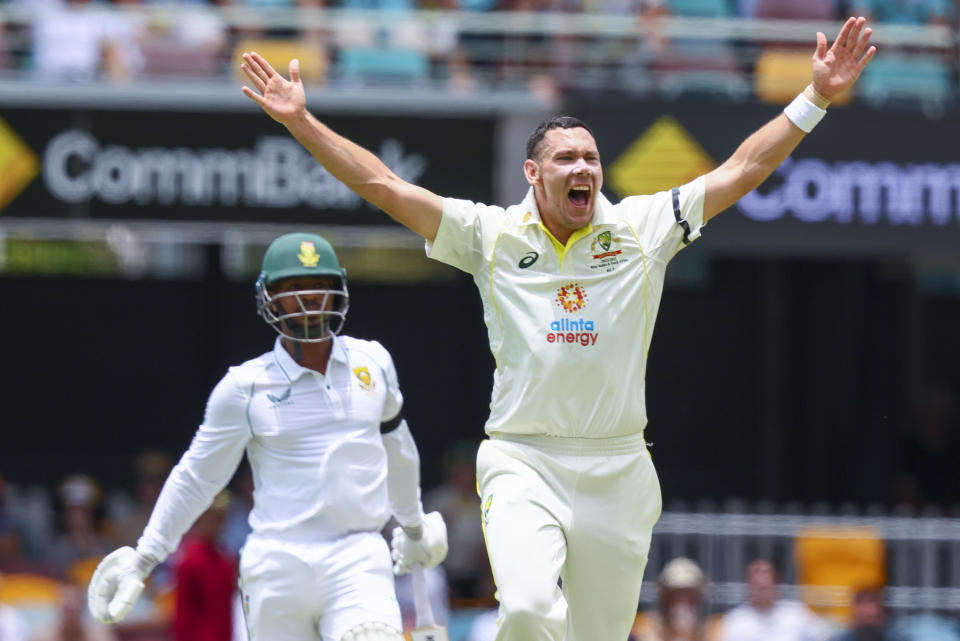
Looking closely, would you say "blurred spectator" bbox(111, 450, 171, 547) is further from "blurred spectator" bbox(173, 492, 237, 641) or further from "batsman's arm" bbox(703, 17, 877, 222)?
"batsman's arm" bbox(703, 17, 877, 222)

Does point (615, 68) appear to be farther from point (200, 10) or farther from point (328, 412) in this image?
point (328, 412)

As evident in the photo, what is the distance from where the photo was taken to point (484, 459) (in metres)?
5.96

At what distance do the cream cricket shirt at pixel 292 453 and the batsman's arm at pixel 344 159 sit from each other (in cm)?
88

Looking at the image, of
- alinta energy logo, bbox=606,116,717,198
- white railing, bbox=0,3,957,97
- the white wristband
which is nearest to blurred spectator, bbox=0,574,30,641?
white railing, bbox=0,3,957,97

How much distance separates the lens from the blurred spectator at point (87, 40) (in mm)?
12875

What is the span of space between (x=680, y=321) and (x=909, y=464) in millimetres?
2743

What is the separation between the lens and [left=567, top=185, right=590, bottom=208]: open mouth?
588 cm

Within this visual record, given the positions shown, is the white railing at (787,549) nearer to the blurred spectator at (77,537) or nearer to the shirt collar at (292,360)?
the blurred spectator at (77,537)

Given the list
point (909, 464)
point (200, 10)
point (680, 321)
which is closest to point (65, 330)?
point (200, 10)

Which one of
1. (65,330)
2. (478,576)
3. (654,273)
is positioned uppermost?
(654,273)

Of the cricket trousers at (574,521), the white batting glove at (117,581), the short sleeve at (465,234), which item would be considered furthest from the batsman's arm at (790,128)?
the white batting glove at (117,581)

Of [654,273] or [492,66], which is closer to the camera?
[654,273]

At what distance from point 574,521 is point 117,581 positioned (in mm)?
1969

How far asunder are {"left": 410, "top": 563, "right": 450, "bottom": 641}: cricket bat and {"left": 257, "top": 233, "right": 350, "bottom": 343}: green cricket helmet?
1.11 metres
